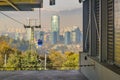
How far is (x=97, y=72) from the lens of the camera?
10695 millimetres

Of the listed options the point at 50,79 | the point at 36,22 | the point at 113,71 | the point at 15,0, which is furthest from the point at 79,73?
the point at 36,22

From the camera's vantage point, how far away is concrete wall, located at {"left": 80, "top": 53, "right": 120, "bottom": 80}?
28.2ft

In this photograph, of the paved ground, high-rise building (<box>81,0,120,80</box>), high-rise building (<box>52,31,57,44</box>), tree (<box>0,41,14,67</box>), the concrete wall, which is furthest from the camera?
high-rise building (<box>52,31,57,44</box>)

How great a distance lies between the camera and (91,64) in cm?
1190

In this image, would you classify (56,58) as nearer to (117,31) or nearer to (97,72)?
(97,72)

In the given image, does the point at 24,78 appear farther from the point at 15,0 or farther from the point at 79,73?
the point at 15,0

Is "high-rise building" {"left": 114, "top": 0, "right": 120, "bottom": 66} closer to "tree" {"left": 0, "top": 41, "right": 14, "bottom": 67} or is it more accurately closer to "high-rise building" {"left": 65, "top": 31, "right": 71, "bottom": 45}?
"tree" {"left": 0, "top": 41, "right": 14, "bottom": 67}

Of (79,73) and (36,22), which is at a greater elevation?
(36,22)

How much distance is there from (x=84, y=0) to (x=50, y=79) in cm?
396

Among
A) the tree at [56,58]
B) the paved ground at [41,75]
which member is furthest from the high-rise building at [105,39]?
the tree at [56,58]

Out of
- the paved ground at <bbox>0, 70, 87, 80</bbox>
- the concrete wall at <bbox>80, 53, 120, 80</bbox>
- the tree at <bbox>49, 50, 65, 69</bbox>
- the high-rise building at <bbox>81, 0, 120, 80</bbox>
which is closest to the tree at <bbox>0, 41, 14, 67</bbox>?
the tree at <bbox>49, 50, 65, 69</bbox>

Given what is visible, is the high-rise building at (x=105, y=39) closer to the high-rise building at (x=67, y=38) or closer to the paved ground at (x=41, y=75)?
the paved ground at (x=41, y=75)

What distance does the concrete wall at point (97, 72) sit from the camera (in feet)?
28.2

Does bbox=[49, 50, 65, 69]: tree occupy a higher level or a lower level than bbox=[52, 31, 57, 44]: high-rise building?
lower
